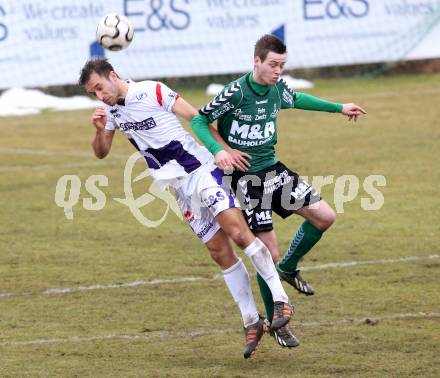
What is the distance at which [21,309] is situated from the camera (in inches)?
398

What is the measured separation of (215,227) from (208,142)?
664 mm

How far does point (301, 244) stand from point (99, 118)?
2.12m

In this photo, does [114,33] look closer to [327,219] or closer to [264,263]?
[327,219]

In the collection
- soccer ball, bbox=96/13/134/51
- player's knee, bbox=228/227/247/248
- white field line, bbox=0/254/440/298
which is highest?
soccer ball, bbox=96/13/134/51

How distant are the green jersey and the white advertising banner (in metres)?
15.3

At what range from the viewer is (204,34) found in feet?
82.2

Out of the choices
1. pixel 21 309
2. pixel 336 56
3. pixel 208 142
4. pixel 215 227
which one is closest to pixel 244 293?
pixel 215 227

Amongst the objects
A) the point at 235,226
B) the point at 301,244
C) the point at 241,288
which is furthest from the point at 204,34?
the point at 235,226

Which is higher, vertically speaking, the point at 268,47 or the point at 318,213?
the point at 268,47

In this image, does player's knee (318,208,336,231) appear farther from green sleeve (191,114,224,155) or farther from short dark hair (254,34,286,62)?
short dark hair (254,34,286,62)

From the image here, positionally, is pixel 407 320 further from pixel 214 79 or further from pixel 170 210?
pixel 214 79

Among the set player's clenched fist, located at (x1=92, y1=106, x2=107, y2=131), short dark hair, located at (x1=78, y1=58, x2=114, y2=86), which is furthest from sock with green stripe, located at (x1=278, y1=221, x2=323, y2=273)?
short dark hair, located at (x1=78, y1=58, x2=114, y2=86)

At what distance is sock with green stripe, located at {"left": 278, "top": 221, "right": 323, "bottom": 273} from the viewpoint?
9633mm

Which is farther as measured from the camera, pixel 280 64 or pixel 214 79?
pixel 214 79
